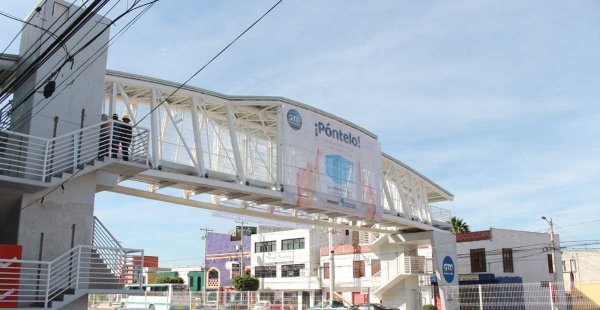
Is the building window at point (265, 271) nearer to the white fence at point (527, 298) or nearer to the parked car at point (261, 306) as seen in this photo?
the parked car at point (261, 306)

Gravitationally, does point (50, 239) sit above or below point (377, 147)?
below

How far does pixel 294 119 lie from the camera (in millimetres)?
29906

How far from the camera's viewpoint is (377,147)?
3634 cm

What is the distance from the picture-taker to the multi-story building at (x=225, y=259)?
7275 centimetres

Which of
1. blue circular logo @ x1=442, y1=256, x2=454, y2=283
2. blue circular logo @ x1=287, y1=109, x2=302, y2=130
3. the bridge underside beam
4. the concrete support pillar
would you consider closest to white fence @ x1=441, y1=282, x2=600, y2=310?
blue circular logo @ x1=442, y1=256, x2=454, y2=283

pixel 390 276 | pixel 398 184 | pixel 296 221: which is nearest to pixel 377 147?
pixel 398 184

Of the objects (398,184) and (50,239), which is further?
(398,184)

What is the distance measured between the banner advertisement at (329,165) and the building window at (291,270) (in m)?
30.0

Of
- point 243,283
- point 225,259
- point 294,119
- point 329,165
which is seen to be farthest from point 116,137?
point 225,259

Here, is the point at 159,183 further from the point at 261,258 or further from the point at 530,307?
the point at 261,258

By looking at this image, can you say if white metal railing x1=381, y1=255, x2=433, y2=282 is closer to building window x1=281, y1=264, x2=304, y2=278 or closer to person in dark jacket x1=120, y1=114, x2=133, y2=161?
building window x1=281, y1=264, x2=304, y2=278

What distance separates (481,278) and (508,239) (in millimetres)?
5564

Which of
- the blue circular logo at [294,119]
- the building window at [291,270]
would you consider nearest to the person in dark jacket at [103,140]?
the blue circular logo at [294,119]

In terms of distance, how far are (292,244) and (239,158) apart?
3949 centimetres
